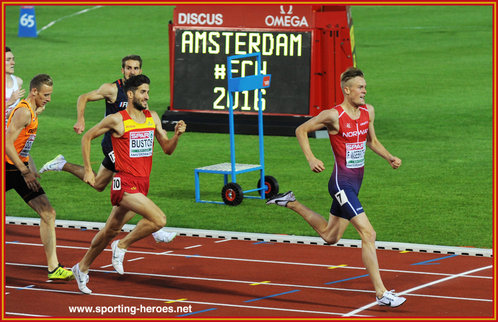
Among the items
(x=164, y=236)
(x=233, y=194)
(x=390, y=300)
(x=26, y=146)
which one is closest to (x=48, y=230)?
(x=26, y=146)

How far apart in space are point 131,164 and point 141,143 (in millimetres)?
218

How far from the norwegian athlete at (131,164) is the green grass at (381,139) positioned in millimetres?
3513

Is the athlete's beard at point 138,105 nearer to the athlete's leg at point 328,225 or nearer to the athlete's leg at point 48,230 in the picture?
the athlete's leg at point 48,230

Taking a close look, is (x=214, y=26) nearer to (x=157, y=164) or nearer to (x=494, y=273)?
(x=157, y=164)

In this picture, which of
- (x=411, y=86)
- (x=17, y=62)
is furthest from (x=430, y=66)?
(x=17, y=62)

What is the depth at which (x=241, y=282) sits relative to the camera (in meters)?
12.0

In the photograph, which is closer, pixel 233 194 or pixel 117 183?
pixel 117 183

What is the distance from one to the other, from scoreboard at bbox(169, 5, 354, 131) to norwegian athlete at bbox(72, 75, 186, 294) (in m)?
10.5

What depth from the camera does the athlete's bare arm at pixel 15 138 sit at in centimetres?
1163

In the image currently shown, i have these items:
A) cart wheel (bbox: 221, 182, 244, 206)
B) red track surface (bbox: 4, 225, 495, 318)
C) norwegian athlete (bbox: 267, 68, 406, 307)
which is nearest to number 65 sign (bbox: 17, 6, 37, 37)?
cart wheel (bbox: 221, 182, 244, 206)

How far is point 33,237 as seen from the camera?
46.8 ft

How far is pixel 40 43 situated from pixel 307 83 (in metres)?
21.6

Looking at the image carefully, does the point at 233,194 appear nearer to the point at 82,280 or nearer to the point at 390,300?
the point at 82,280

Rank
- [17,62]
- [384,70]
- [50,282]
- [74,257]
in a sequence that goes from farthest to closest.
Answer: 1. [17,62]
2. [384,70]
3. [74,257]
4. [50,282]
